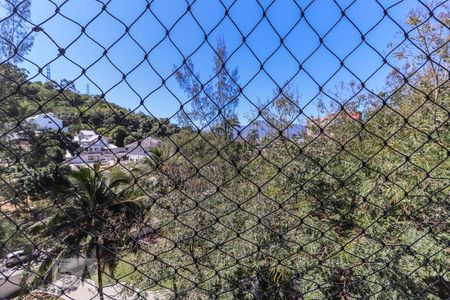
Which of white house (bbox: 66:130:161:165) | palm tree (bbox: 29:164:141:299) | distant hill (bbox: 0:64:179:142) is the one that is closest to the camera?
distant hill (bbox: 0:64:179:142)

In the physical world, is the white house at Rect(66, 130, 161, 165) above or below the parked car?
above

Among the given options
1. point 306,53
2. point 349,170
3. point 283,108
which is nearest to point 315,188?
point 349,170

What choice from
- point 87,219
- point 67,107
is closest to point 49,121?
point 67,107

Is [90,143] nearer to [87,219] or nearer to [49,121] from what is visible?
[49,121]

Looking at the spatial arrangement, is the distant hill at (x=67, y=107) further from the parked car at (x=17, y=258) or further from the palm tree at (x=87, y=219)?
the parked car at (x=17, y=258)

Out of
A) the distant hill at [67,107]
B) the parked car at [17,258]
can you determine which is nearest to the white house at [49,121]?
the distant hill at [67,107]

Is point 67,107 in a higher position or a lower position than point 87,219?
lower

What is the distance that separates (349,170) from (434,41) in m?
1.35

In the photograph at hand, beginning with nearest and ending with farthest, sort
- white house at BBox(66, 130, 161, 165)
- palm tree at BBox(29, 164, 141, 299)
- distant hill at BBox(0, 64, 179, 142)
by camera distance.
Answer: distant hill at BBox(0, 64, 179, 142)
white house at BBox(66, 130, 161, 165)
palm tree at BBox(29, 164, 141, 299)

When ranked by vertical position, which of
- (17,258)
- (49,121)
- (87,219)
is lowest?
(17,258)

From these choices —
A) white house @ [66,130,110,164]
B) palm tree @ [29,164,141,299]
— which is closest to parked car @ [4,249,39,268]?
palm tree @ [29,164,141,299]

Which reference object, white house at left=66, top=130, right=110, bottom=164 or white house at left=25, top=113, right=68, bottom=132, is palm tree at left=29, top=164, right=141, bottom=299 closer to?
white house at left=66, top=130, right=110, bottom=164

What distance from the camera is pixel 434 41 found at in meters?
2.74

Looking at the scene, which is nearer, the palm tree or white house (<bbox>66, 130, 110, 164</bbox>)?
white house (<bbox>66, 130, 110, 164</bbox>)
